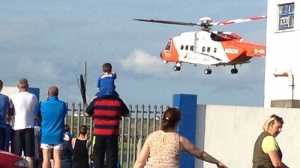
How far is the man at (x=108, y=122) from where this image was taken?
17.6 meters

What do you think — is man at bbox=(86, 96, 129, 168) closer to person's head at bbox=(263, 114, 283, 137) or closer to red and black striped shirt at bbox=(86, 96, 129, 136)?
red and black striped shirt at bbox=(86, 96, 129, 136)

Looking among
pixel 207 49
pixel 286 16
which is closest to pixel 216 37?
pixel 207 49

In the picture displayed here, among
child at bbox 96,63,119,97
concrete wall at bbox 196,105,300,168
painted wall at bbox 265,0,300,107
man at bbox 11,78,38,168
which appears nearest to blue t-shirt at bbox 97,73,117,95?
child at bbox 96,63,119,97

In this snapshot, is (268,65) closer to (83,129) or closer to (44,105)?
(83,129)

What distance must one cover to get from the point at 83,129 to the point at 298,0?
15.8 m

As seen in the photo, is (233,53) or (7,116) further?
(233,53)

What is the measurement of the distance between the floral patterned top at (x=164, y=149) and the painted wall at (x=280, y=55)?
2450 cm

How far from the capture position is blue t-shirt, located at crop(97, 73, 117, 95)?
57.2 feet

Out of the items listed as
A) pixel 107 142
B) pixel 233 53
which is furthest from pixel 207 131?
pixel 233 53

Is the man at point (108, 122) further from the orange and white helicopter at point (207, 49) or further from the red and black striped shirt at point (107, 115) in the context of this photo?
the orange and white helicopter at point (207, 49)

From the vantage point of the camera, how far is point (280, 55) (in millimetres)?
38219

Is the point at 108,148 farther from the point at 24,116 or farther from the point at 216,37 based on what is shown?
the point at 216,37

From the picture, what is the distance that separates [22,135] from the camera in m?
18.2

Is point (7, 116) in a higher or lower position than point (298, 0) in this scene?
lower
